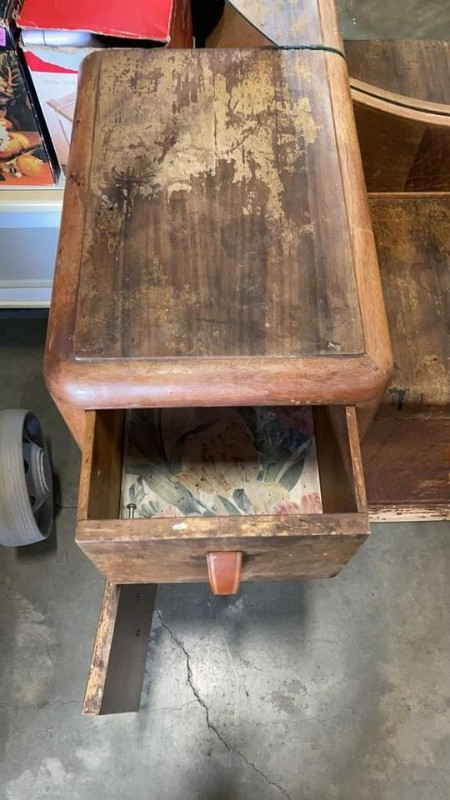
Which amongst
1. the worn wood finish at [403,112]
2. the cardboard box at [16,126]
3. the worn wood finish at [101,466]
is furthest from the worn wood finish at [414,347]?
the cardboard box at [16,126]

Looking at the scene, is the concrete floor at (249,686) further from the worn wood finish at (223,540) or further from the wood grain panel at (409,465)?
the worn wood finish at (223,540)

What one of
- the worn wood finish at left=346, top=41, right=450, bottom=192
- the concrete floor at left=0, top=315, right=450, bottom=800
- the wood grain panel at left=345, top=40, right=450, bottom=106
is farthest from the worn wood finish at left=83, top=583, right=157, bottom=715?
the wood grain panel at left=345, top=40, right=450, bottom=106

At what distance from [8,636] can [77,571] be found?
0.55ft

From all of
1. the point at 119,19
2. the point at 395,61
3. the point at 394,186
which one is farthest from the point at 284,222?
the point at 395,61

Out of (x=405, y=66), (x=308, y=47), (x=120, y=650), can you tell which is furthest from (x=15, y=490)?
(x=405, y=66)

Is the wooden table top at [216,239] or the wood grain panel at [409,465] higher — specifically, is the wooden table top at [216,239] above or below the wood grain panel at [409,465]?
above

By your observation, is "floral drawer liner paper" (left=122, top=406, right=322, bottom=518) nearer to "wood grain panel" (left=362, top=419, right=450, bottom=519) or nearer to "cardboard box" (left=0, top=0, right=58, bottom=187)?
"wood grain panel" (left=362, top=419, right=450, bottom=519)

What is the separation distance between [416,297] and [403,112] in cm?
30

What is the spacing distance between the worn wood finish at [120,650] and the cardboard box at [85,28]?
2.30 feet

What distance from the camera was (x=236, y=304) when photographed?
59cm

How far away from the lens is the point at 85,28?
0.79 meters

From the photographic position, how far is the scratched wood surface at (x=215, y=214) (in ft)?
1.89

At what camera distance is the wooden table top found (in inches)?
22.5

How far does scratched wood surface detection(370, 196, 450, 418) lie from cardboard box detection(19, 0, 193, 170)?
16.4 inches
